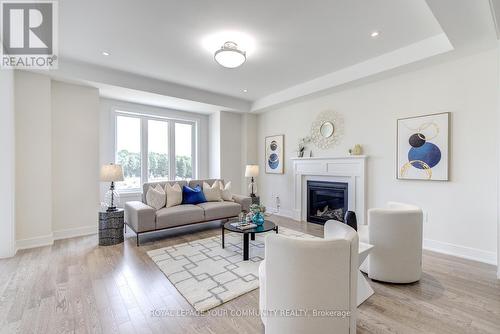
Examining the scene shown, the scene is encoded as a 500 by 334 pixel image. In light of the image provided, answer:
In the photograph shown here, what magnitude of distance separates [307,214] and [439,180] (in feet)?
8.01

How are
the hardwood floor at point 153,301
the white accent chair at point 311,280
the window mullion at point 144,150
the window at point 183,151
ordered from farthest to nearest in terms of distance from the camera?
the window at point 183,151, the window mullion at point 144,150, the hardwood floor at point 153,301, the white accent chair at point 311,280

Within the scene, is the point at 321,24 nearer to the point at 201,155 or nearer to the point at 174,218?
the point at 174,218

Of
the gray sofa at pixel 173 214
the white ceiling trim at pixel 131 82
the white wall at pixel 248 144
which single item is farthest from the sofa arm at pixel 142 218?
the white wall at pixel 248 144

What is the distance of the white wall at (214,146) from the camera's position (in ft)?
→ 19.7

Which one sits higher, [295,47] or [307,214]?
[295,47]

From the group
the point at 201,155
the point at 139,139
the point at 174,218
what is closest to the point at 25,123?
the point at 139,139

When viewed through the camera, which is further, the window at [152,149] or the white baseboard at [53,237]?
the window at [152,149]

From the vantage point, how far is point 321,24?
8.61 feet

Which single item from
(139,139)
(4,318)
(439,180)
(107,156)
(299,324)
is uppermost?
(139,139)

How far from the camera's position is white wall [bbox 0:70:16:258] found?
3084mm

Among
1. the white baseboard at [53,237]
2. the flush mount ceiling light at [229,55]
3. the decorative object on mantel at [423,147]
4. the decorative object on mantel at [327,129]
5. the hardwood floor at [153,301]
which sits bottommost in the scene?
the hardwood floor at [153,301]

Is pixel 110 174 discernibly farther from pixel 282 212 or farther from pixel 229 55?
pixel 282 212

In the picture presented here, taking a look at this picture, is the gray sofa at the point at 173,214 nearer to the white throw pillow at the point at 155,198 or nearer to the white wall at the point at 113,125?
the white throw pillow at the point at 155,198

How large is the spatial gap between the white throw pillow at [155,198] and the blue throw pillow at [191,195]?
0.45 meters
